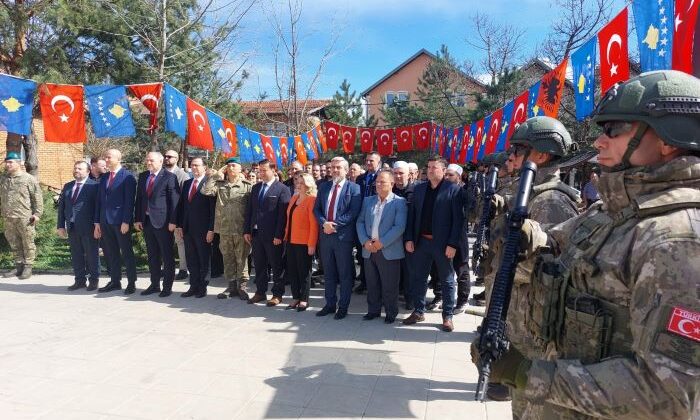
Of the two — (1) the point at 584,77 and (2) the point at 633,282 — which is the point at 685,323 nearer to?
(2) the point at 633,282

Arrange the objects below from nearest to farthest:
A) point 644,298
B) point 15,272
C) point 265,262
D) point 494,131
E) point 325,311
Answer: point 644,298 → point 325,311 → point 265,262 → point 15,272 → point 494,131

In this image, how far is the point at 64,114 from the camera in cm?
722

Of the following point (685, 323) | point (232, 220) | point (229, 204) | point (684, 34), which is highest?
point (684, 34)

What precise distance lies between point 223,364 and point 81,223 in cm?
416

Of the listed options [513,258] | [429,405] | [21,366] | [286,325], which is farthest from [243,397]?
[513,258]

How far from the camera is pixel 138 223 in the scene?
6520mm

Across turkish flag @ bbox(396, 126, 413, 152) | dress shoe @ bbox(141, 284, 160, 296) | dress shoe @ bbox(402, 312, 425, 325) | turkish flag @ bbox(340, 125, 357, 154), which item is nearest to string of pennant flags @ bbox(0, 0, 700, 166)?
dress shoe @ bbox(402, 312, 425, 325)

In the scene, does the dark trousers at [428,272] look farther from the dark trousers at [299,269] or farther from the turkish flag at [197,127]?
the turkish flag at [197,127]

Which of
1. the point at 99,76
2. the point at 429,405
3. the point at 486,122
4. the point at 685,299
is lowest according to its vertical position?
the point at 429,405

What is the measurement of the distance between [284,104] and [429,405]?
63.9 feet

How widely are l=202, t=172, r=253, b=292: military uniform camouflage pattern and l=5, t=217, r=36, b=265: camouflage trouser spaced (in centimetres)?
360

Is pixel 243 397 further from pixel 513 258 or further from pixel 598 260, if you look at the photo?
pixel 598 260

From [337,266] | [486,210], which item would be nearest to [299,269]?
[337,266]

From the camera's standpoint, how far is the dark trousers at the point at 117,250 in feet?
21.5
